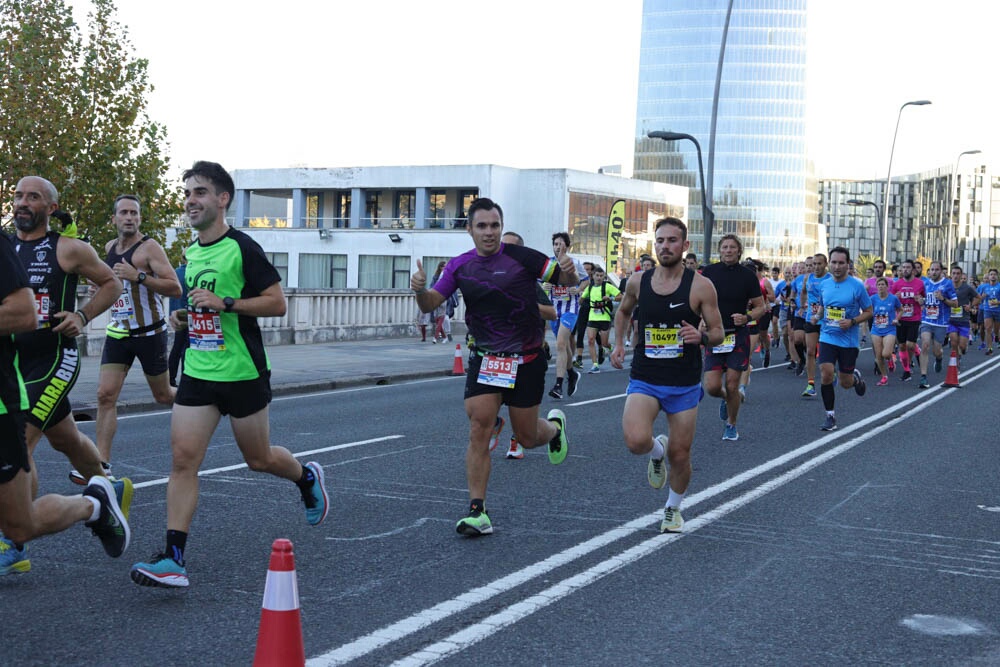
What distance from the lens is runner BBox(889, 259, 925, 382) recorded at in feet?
65.6

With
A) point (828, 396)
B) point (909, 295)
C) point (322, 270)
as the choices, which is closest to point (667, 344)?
point (828, 396)

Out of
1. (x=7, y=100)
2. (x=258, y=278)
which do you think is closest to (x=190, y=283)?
(x=258, y=278)

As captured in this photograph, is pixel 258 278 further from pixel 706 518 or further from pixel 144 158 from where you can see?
pixel 144 158

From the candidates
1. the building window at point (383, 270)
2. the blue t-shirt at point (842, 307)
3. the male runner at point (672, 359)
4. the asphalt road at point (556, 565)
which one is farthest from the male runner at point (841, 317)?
the building window at point (383, 270)

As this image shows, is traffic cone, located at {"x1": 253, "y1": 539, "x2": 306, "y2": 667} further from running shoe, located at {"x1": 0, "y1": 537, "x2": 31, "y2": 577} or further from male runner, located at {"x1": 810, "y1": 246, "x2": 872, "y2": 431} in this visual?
male runner, located at {"x1": 810, "y1": 246, "x2": 872, "y2": 431}

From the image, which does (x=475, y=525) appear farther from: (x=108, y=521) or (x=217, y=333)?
(x=108, y=521)

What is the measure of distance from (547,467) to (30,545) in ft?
14.4

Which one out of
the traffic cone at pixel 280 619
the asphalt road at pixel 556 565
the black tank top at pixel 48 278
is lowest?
the asphalt road at pixel 556 565

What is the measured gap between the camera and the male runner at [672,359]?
6965mm

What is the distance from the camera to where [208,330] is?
5547mm

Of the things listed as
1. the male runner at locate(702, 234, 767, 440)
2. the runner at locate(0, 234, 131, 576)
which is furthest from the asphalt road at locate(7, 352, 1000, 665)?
the male runner at locate(702, 234, 767, 440)

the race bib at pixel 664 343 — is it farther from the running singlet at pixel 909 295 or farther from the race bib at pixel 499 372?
the running singlet at pixel 909 295

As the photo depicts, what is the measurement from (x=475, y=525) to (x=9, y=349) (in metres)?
2.79

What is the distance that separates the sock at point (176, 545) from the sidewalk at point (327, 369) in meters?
7.96
